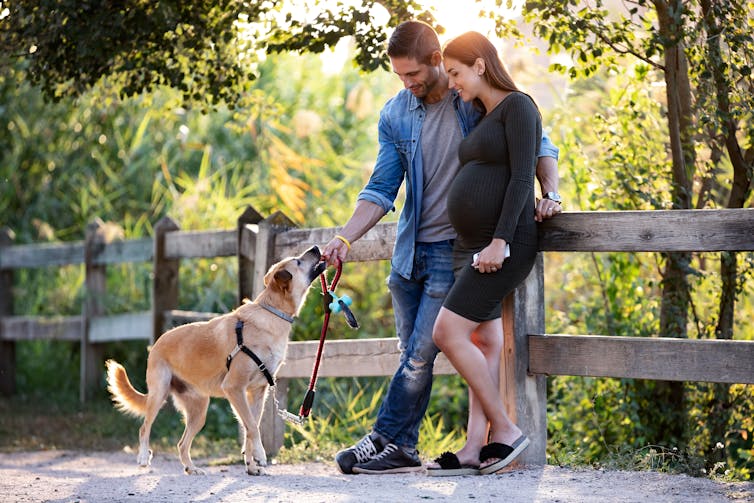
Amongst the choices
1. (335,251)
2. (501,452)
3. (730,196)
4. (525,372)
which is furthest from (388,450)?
(730,196)

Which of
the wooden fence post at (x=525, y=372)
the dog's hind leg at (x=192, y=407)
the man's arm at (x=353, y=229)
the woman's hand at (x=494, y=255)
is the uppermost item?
the man's arm at (x=353, y=229)

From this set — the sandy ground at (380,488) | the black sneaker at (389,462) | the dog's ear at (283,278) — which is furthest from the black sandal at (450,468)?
the dog's ear at (283,278)

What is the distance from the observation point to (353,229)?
5.24 metres

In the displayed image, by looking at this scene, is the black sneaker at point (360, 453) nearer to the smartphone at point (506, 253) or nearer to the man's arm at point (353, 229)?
the man's arm at point (353, 229)

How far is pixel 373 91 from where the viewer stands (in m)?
14.5

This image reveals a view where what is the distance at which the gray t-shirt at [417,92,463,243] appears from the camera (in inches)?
199

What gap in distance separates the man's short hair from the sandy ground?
77.1 inches

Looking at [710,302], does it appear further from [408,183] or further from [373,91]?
[373,91]

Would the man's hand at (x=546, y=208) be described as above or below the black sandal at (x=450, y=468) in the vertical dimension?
above

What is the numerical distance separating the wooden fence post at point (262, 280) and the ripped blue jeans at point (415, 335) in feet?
5.44

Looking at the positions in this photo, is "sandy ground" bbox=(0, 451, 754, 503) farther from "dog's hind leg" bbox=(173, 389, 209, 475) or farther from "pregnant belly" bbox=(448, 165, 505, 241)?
"pregnant belly" bbox=(448, 165, 505, 241)

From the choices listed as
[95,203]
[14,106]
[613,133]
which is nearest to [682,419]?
[613,133]

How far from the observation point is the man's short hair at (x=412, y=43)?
15.8 ft

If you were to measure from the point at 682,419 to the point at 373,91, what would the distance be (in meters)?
8.54
